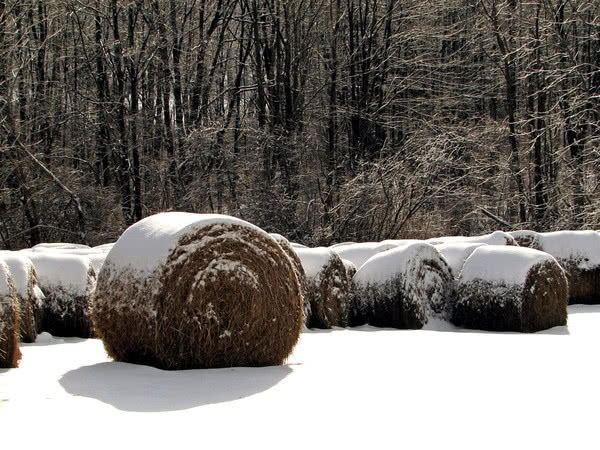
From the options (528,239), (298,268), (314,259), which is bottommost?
(298,268)

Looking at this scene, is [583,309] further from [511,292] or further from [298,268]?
[298,268]

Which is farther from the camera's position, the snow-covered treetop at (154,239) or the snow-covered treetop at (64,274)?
the snow-covered treetop at (64,274)

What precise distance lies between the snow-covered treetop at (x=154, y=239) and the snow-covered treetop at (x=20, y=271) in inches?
93.0

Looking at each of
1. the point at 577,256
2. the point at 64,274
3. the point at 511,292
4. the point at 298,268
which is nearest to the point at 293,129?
the point at 577,256

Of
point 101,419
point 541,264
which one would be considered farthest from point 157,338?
point 541,264

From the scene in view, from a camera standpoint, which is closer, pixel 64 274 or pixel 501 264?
pixel 64 274

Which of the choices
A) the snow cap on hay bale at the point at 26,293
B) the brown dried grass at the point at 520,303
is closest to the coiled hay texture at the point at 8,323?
the snow cap on hay bale at the point at 26,293

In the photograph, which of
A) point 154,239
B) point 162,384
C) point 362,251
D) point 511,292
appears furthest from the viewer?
point 362,251

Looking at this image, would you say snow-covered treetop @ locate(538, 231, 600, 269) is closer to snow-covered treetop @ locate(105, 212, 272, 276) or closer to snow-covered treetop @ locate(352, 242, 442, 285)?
snow-covered treetop @ locate(352, 242, 442, 285)

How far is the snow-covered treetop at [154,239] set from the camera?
6863mm

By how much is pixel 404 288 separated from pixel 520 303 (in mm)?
1590

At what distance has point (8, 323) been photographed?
22.0 ft

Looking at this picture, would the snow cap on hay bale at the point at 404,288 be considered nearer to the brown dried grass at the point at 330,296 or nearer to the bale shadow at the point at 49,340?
the brown dried grass at the point at 330,296

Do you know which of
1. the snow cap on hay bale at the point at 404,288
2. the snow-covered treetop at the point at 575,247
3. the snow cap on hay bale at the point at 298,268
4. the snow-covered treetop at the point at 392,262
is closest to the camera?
the snow cap on hay bale at the point at 298,268
